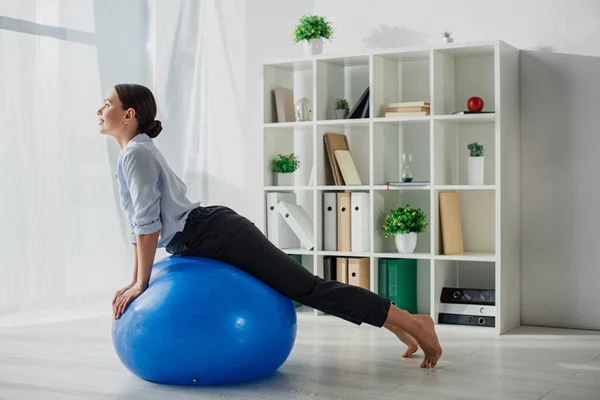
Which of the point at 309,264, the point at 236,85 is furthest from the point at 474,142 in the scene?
the point at 236,85

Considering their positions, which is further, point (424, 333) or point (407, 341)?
point (407, 341)

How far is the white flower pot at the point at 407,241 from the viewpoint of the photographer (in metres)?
4.59

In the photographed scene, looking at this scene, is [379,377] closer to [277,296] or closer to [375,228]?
[277,296]

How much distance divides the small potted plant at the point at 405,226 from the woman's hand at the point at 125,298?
6.20 feet

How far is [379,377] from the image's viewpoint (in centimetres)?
320

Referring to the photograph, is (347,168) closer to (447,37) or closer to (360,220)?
(360,220)

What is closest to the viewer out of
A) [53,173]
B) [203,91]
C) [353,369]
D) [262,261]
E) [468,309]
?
[262,261]

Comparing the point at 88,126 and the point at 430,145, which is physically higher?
the point at 88,126

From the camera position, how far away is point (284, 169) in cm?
497

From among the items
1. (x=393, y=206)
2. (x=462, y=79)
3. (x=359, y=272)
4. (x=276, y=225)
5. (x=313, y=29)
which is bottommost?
(x=359, y=272)

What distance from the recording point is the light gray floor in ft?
9.68

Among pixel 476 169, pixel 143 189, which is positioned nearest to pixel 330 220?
pixel 476 169

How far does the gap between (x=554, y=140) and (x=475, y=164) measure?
0.46 m

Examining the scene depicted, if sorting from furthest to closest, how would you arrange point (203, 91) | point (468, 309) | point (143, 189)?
point (203, 91), point (468, 309), point (143, 189)
